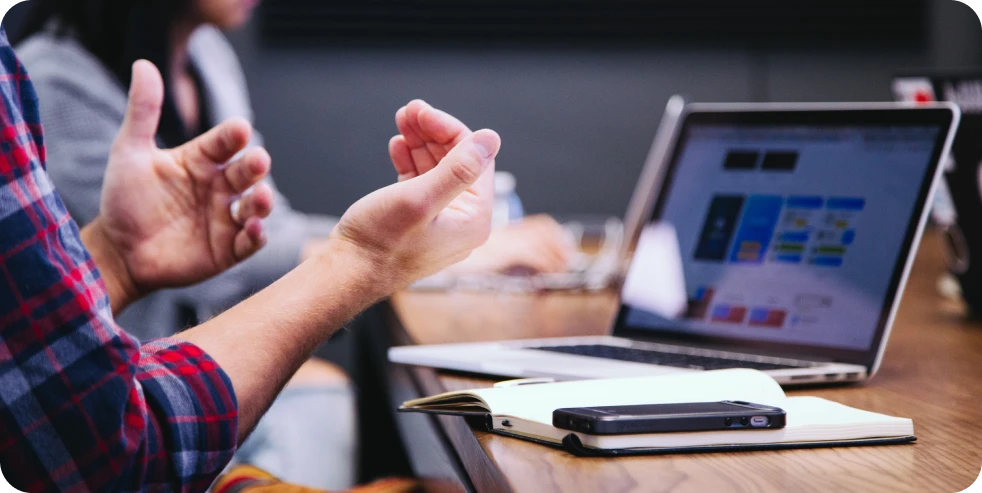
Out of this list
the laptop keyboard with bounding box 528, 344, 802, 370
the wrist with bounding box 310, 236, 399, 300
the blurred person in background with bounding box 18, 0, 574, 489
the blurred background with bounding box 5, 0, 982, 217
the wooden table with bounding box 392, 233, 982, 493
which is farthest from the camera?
the blurred background with bounding box 5, 0, 982, 217

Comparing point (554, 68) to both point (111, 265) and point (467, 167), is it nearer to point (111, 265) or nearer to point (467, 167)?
point (111, 265)

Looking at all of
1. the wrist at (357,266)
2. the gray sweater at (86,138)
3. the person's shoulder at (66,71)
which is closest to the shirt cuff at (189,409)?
the wrist at (357,266)

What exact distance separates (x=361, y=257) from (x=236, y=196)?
0.41m

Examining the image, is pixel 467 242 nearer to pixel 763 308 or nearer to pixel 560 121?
pixel 763 308

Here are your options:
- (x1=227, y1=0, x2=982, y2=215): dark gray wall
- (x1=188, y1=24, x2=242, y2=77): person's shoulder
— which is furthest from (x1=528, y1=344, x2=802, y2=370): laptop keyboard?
(x1=227, y1=0, x2=982, y2=215): dark gray wall

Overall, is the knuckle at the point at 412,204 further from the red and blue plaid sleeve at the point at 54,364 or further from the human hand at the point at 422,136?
the red and blue plaid sleeve at the point at 54,364

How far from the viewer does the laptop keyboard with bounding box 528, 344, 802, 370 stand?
93 centimetres

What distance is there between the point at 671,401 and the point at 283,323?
31 cm

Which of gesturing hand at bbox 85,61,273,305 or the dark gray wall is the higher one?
the dark gray wall

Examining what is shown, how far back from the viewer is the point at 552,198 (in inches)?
132

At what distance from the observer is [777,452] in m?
0.65

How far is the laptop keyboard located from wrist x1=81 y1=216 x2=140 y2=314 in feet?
1.64

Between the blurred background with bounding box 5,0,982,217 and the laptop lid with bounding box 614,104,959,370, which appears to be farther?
the blurred background with bounding box 5,0,982,217

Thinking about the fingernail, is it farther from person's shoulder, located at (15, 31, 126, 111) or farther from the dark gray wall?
the dark gray wall
